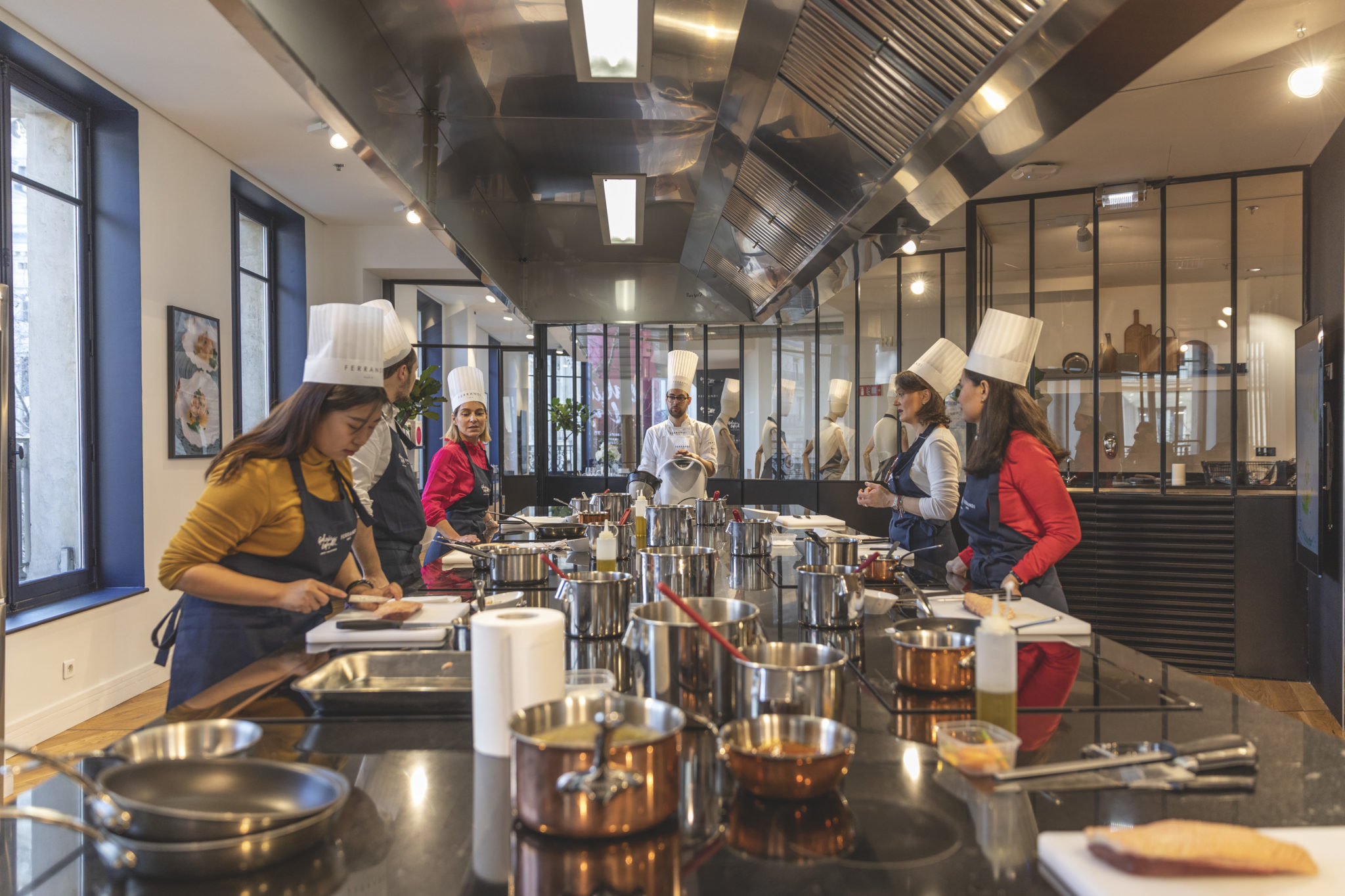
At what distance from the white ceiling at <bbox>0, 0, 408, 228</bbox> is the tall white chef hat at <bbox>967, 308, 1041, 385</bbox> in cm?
287

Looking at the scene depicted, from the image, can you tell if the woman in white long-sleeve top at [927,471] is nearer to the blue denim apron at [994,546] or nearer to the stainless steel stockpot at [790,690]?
the blue denim apron at [994,546]

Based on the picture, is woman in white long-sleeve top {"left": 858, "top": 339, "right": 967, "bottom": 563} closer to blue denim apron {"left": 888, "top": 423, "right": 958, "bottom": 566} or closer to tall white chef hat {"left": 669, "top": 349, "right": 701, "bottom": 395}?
blue denim apron {"left": 888, "top": 423, "right": 958, "bottom": 566}

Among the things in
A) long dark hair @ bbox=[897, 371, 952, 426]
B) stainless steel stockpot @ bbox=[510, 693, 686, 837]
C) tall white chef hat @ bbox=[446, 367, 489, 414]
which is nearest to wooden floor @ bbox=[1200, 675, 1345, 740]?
long dark hair @ bbox=[897, 371, 952, 426]

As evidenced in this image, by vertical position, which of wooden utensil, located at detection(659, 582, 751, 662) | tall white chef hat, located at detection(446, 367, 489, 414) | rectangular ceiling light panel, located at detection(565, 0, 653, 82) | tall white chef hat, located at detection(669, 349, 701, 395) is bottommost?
wooden utensil, located at detection(659, 582, 751, 662)

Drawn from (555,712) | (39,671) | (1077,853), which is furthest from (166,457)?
(1077,853)

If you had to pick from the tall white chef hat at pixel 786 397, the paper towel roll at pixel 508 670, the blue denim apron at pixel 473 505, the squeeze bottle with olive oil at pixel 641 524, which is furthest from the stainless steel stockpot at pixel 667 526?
the tall white chef hat at pixel 786 397

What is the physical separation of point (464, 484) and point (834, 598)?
2.57 m

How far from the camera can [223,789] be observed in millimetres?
965

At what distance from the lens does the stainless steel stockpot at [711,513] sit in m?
4.23

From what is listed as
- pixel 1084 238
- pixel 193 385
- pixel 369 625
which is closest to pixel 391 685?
pixel 369 625

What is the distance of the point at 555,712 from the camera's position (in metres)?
1.05

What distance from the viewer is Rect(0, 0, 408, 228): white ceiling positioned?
421 centimetres

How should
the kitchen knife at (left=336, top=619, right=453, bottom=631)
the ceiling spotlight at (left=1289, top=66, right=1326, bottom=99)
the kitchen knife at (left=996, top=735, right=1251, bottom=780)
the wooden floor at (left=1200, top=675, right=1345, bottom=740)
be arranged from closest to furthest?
the kitchen knife at (left=996, top=735, right=1251, bottom=780), the kitchen knife at (left=336, top=619, right=453, bottom=631), the ceiling spotlight at (left=1289, top=66, right=1326, bottom=99), the wooden floor at (left=1200, top=675, right=1345, bottom=740)

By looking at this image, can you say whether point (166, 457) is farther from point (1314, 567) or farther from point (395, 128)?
point (1314, 567)
